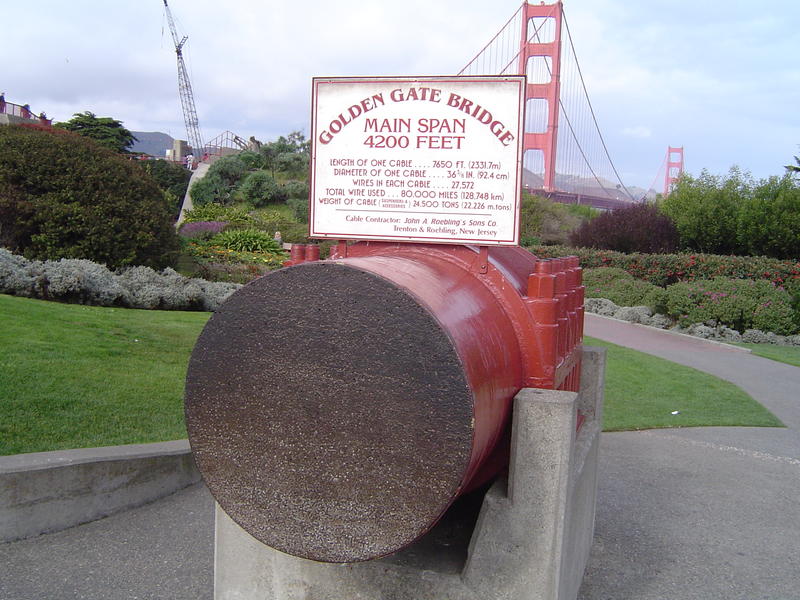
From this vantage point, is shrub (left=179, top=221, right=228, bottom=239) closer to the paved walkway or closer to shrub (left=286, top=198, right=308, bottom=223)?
shrub (left=286, top=198, right=308, bottom=223)

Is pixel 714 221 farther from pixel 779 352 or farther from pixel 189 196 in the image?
pixel 189 196

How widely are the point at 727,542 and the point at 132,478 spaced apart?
3.51 metres

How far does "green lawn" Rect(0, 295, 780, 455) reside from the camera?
4.79 meters

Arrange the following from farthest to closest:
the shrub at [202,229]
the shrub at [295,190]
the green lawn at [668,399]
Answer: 1. the shrub at [295,190]
2. the shrub at [202,229]
3. the green lawn at [668,399]

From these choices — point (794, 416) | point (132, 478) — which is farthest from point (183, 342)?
point (794, 416)

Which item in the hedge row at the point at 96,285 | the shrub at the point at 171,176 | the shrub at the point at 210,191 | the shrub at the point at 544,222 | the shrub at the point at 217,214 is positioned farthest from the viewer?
the shrub at the point at 171,176

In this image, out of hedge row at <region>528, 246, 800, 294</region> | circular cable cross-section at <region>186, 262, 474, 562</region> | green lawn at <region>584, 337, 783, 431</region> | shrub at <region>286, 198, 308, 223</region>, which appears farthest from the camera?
shrub at <region>286, 198, 308, 223</region>

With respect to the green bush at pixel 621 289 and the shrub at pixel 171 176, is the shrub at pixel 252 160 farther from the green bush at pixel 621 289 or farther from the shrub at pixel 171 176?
the green bush at pixel 621 289

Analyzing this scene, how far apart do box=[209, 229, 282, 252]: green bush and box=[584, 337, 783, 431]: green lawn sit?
1241 cm

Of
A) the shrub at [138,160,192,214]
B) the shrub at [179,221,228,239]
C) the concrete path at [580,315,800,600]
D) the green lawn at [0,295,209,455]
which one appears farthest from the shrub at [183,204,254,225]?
the concrete path at [580,315,800,600]

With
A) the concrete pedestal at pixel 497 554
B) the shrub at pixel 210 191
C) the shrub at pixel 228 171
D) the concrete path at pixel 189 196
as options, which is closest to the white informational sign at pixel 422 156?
the concrete pedestal at pixel 497 554

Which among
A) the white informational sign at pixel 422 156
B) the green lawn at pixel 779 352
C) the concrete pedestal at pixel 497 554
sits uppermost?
the white informational sign at pixel 422 156

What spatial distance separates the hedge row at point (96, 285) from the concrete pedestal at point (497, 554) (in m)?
5.81

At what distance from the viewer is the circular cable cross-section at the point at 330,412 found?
2213 mm
